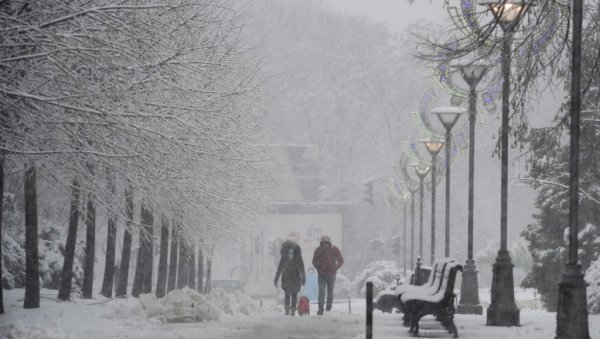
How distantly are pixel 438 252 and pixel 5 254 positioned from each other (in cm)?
5581

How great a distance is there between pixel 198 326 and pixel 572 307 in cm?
726

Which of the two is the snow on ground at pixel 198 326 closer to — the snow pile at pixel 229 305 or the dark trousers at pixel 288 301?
the snow pile at pixel 229 305

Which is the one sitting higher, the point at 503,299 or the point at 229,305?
the point at 503,299

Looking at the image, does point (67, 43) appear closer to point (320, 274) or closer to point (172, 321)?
point (172, 321)

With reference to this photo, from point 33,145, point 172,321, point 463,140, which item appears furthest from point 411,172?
point 33,145

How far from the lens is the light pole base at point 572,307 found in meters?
11.2

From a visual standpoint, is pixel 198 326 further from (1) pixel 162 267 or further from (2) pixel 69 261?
(1) pixel 162 267

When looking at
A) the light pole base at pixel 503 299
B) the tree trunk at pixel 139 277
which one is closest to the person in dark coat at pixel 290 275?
the tree trunk at pixel 139 277

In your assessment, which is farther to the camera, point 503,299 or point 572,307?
point 503,299

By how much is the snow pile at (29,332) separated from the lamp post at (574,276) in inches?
244

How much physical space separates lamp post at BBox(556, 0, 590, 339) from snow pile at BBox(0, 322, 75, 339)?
244 inches

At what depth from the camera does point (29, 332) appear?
13477 millimetres

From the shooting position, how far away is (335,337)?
14977 mm

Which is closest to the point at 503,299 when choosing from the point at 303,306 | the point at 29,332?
the point at 29,332
